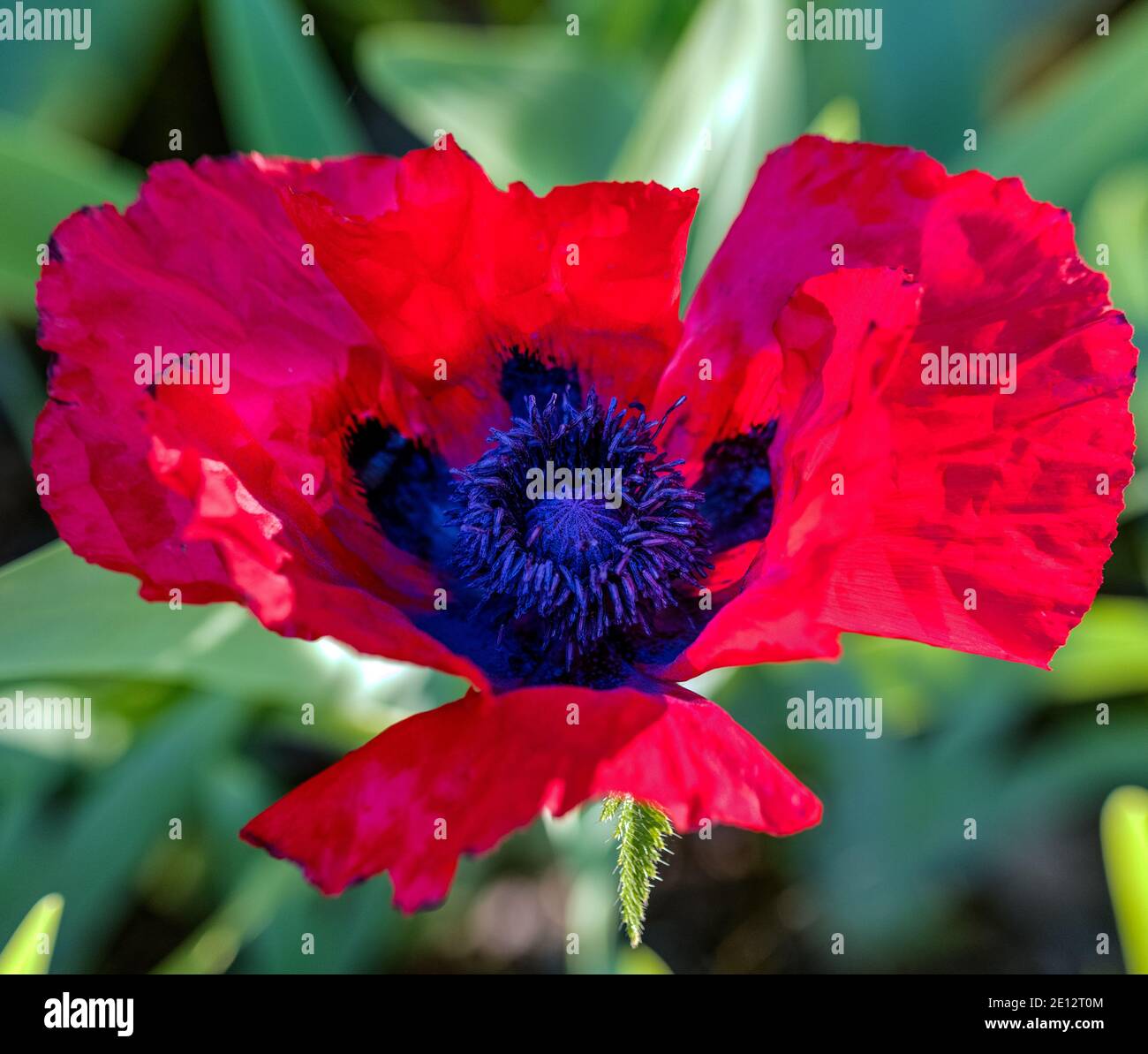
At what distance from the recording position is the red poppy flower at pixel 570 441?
1.07 metres

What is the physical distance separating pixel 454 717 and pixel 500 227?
60 centimetres

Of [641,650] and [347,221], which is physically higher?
[347,221]

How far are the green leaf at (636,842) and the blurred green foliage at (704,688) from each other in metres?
0.52

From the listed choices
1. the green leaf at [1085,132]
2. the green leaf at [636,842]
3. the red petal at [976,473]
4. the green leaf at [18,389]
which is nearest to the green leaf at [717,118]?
the green leaf at [1085,132]

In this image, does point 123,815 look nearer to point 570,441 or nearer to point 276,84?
point 570,441

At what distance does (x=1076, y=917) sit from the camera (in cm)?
240

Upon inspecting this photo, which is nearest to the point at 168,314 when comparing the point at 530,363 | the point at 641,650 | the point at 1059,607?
the point at 530,363

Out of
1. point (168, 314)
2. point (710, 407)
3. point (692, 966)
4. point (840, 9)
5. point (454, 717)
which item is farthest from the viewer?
point (692, 966)

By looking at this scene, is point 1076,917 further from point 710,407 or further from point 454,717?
point 454,717

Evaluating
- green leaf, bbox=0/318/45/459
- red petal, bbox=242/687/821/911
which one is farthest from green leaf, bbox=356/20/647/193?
red petal, bbox=242/687/821/911

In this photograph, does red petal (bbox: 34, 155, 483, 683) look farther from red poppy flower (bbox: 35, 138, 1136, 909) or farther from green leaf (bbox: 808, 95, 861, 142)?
green leaf (bbox: 808, 95, 861, 142)

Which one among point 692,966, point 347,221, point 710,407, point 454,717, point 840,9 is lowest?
point 692,966

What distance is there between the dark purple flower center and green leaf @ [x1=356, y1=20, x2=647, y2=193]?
0.75 metres

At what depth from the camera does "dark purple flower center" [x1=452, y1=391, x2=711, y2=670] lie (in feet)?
5.01
